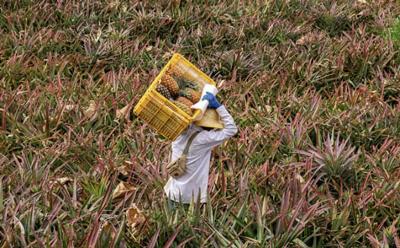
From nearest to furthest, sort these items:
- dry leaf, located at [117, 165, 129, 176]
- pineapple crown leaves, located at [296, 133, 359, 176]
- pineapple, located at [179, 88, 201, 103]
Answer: pineapple, located at [179, 88, 201, 103]
dry leaf, located at [117, 165, 129, 176]
pineapple crown leaves, located at [296, 133, 359, 176]

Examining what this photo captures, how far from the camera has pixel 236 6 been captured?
725cm

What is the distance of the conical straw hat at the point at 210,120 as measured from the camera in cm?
314

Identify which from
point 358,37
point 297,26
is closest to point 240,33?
point 297,26

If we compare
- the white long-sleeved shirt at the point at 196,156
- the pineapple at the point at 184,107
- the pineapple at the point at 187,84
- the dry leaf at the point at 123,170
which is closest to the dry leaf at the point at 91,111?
the dry leaf at the point at 123,170

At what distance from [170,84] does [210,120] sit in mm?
282

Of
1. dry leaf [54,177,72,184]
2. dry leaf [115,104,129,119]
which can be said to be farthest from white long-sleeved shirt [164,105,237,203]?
dry leaf [115,104,129,119]

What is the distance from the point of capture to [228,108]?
4.96 metres

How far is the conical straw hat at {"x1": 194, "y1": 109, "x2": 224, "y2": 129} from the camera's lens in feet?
10.3

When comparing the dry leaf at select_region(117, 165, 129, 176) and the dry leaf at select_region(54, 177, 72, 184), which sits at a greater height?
the dry leaf at select_region(117, 165, 129, 176)

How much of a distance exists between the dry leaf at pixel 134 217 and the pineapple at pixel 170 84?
0.67m

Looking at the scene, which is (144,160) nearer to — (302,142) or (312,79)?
(302,142)

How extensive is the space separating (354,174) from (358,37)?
2.91m

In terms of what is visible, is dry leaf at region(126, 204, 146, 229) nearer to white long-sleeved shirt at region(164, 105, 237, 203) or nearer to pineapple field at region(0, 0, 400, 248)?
pineapple field at region(0, 0, 400, 248)

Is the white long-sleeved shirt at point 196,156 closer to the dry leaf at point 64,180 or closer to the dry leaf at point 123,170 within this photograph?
the dry leaf at point 123,170
